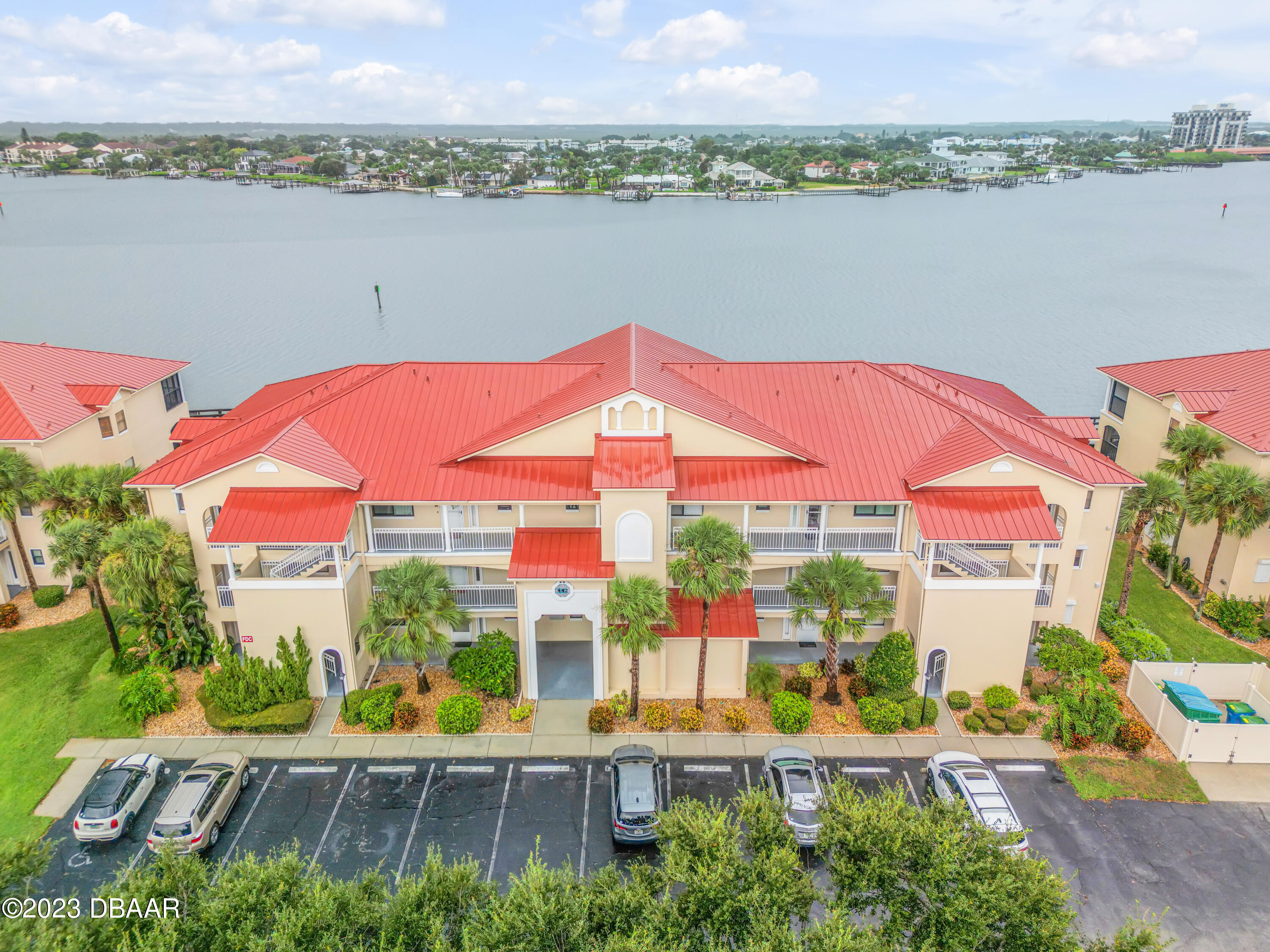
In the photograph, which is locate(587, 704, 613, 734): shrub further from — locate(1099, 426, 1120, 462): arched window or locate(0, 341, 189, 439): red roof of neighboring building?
locate(1099, 426, 1120, 462): arched window

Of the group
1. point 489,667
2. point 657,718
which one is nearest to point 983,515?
point 657,718

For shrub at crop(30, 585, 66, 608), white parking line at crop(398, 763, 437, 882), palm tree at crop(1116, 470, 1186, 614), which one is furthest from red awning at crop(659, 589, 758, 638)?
shrub at crop(30, 585, 66, 608)

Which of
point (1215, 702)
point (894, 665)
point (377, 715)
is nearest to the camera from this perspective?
point (377, 715)

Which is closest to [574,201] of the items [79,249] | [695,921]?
[79,249]

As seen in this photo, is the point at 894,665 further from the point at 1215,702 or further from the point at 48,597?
the point at 48,597

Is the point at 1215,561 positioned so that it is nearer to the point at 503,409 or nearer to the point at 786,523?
the point at 786,523

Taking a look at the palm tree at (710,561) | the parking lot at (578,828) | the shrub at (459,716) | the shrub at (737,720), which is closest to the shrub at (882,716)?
the parking lot at (578,828)
